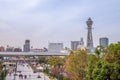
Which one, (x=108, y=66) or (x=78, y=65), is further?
(x=78, y=65)

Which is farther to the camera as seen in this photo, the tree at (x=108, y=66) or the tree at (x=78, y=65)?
the tree at (x=78, y=65)

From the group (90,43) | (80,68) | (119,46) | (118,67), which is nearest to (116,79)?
(118,67)

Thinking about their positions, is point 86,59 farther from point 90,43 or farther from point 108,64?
point 90,43

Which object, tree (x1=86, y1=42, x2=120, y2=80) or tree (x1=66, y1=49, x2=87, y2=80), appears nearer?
tree (x1=86, y1=42, x2=120, y2=80)

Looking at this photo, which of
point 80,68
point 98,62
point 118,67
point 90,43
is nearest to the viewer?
point 118,67

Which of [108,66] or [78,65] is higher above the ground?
[108,66]

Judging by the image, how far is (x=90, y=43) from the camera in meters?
192

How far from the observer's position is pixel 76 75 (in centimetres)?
4734

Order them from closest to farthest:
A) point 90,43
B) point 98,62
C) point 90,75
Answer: point 98,62 → point 90,75 → point 90,43

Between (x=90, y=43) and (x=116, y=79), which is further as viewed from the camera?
(x=90, y=43)

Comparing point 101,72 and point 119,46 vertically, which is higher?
point 119,46

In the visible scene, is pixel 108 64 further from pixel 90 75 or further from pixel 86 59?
pixel 86 59

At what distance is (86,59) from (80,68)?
183 cm

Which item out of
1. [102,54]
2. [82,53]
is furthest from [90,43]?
[102,54]
